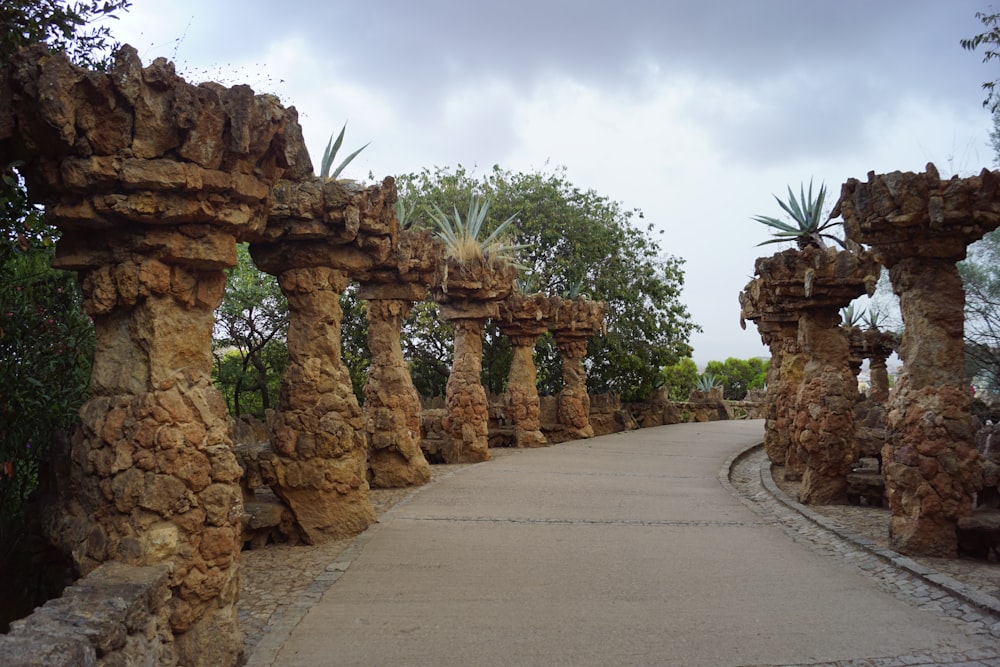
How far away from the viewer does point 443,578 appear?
20.6ft

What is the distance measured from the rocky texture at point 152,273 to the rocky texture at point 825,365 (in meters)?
7.48

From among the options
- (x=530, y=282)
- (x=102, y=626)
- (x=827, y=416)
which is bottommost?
(x=102, y=626)

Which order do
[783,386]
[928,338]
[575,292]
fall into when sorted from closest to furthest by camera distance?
[928,338], [783,386], [575,292]

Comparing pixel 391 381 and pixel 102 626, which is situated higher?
pixel 391 381

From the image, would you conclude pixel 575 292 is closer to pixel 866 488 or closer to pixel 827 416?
pixel 827 416

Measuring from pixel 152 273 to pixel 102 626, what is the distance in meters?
2.05

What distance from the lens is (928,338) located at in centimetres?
723

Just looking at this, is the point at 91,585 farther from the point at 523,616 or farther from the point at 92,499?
the point at 523,616

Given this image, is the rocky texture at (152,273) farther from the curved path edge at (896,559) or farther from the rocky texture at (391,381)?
the rocky texture at (391,381)

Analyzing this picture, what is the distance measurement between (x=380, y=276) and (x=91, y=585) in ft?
23.4

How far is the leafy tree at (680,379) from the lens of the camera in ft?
107

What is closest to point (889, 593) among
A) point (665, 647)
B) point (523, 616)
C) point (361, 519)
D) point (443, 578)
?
point (665, 647)

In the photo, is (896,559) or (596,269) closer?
(896,559)

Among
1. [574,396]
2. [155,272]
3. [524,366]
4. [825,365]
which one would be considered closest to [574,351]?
[574,396]
